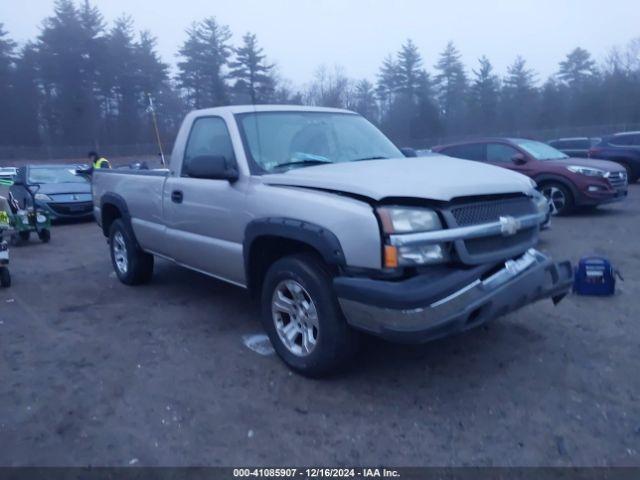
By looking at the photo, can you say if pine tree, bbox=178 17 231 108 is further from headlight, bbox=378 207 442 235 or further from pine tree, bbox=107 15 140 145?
headlight, bbox=378 207 442 235

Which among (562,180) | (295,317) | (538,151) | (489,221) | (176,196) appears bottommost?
(295,317)

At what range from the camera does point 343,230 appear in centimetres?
350

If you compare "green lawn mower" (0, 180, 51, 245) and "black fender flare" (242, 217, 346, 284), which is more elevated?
Result: "black fender flare" (242, 217, 346, 284)

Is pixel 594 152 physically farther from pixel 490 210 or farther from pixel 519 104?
pixel 519 104

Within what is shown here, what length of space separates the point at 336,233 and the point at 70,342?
2.97m

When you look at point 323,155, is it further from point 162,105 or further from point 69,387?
point 162,105

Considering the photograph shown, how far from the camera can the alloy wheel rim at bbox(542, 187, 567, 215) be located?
35.5 feet

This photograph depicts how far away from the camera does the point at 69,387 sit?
13.5 ft

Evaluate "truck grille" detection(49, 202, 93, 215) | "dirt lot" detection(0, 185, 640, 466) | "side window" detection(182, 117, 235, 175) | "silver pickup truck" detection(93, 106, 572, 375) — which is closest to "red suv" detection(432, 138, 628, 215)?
"dirt lot" detection(0, 185, 640, 466)

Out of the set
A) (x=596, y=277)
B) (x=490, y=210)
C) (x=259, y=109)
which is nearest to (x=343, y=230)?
(x=490, y=210)

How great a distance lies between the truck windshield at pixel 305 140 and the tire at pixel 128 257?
258 cm

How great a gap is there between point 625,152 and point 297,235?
16.5m

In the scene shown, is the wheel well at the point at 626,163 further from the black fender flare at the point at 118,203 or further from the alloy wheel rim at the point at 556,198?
the black fender flare at the point at 118,203

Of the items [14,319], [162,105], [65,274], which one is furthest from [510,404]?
[162,105]
